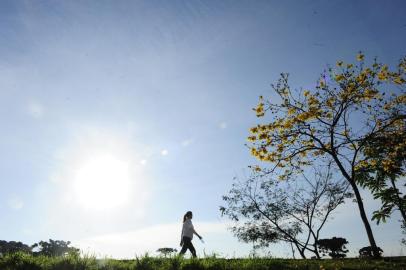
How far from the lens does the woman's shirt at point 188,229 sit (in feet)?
50.1

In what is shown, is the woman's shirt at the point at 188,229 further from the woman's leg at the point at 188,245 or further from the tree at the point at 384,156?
the tree at the point at 384,156

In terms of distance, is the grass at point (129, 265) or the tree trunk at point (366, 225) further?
the tree trunk at point (366, 225)

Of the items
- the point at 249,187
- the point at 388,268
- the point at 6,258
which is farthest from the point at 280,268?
the point at 249,187

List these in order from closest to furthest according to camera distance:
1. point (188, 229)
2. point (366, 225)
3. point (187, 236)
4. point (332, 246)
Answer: point (187, 236) < point (188, 229) < point (366, 225) < point (332, 246)

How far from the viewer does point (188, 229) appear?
1536cm

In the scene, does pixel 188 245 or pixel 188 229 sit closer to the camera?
pixel 188 245

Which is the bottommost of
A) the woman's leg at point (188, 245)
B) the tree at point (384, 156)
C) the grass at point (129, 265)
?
the grass at point (129, 265)

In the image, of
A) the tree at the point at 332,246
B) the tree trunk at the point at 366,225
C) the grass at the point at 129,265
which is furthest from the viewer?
the tree at the point at 332,246

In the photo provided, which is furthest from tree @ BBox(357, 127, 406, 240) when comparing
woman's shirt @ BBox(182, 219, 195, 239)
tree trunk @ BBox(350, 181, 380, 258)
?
woman's shirt @ BBox(182, 219, 195, 239)

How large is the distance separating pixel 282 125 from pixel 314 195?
17032 mm

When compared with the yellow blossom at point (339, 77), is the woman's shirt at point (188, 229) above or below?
below

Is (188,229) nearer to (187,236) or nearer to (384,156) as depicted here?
(187,236)

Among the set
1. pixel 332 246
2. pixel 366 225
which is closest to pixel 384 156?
pixel 366 225

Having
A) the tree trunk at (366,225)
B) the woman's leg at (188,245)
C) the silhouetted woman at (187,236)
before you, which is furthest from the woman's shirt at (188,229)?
the tree trunk at (366,225)
